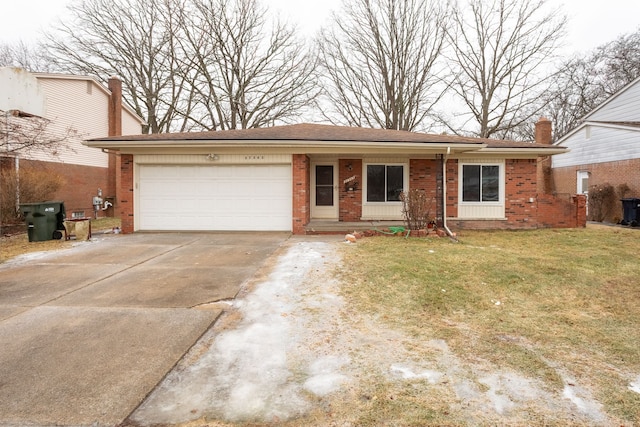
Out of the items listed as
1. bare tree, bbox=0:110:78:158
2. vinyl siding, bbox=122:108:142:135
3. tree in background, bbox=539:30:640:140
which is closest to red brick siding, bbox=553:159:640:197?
tree in background, bbox=539:30:640:140

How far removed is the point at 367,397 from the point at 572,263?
596cm

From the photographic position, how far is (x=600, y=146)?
15500 millimetres

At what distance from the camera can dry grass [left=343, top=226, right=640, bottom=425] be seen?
9.07ft

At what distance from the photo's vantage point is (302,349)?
319 cm

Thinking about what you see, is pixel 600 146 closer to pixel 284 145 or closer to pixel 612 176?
pixel 612 176

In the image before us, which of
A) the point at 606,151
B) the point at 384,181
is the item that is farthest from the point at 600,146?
the point at 384,181

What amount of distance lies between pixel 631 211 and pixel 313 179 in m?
11.6

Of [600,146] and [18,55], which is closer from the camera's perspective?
[600,146]

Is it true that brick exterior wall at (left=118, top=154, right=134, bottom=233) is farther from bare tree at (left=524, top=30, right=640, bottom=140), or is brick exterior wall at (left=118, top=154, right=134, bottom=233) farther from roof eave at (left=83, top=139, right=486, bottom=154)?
bare tree at (left=524, top=30, right=640, bottom=140)

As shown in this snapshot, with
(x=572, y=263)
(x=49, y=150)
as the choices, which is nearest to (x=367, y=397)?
(x=572, y=263)

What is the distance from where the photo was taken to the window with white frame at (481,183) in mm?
11758

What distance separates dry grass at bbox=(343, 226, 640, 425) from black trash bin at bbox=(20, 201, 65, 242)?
7.90 m

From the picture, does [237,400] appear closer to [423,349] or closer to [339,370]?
[339,370]

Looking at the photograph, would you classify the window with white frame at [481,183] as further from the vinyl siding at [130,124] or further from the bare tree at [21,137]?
the vinyl siding at [130,124]
